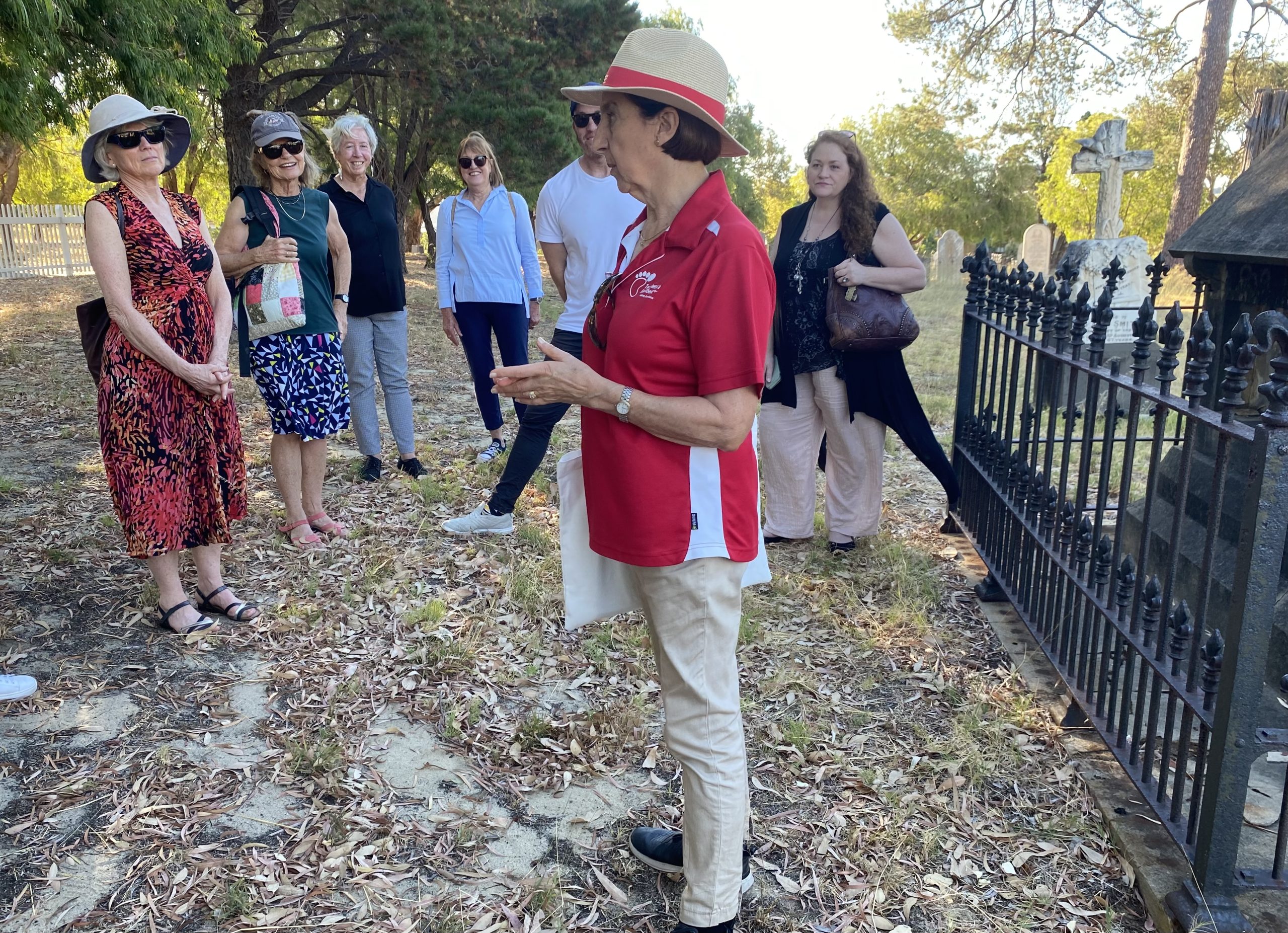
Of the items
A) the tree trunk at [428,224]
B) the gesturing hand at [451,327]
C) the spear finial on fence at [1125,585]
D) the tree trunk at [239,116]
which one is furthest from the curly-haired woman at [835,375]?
the tree trunk at [428,224]

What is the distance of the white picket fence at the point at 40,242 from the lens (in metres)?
21.0

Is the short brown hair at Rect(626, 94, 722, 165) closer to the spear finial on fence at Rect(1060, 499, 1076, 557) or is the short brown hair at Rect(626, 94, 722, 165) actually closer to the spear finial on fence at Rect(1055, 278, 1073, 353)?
the spear finial on fence at Rect(1055, 278, 1073, 353)

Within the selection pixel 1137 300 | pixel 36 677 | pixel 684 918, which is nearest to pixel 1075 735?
pixel 684 918

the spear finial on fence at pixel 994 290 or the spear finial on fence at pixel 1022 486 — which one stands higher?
the spear finial on fence at pixel 994 290

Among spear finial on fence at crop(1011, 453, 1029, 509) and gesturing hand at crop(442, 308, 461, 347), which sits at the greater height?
gesturing hand at crop(442, 308, 461, 347)

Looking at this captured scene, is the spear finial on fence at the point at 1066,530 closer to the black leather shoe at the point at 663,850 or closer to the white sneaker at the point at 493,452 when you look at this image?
the black leather shoe at the point at 663,850

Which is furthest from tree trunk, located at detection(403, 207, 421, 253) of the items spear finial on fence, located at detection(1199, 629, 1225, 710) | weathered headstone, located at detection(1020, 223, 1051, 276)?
spear finial on fence, located at detection(1199, 629, 1225, 710)

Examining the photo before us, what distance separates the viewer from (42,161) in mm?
30906

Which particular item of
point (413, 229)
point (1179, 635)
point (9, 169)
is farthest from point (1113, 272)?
point (9, 169)

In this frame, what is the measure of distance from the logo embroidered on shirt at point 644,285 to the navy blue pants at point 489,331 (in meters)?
4.04

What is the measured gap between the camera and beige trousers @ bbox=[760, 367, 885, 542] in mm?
4844

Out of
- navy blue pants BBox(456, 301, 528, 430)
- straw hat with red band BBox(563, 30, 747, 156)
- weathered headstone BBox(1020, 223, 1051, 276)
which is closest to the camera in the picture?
straw hat with red band BBox(563, 30, 747, 156)

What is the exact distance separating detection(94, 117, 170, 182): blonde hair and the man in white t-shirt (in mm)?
1691

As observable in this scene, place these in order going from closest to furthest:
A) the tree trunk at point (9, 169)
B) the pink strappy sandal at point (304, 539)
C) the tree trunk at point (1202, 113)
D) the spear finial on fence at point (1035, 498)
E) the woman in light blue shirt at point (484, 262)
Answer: the spear finial on fence at point (1035, 498)
the pink strappy sandal at point (304, 539)
the woman in light blue shirt at point (484, 262)
the tree trunk at point (1202, 113)
the tree trunk at point (9, 169)
